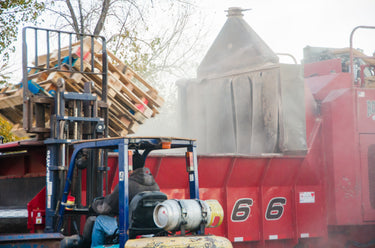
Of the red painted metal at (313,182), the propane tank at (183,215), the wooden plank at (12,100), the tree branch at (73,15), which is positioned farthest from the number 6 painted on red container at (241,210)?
the tree branch at (73,15)

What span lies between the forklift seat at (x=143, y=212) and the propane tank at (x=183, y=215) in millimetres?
155

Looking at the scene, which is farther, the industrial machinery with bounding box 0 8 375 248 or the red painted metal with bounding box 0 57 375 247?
the red painted metal with bounding box 0 57 375 247

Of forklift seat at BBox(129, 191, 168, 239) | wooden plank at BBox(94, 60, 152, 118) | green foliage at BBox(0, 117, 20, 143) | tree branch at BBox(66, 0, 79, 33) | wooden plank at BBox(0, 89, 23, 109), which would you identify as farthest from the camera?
green foliage at BBox(0, 117, 20, 143)

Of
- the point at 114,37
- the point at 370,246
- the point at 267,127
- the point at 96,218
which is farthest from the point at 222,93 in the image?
the point at 114,37

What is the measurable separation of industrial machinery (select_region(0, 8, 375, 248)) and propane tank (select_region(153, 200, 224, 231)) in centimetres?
176

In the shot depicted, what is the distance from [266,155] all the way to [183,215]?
335 centimetres

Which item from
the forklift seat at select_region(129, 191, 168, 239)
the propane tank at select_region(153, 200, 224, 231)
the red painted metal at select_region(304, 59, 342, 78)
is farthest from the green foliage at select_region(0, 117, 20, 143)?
the propane tank at select_region(153, 200, 224, 231)

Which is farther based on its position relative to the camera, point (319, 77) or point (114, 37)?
point (114, 37)

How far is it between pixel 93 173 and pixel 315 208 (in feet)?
12.3

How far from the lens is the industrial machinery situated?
7.23 meters

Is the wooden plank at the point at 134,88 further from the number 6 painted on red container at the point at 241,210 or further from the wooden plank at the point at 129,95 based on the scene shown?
the number 6 painted on red container at the point at 241,210

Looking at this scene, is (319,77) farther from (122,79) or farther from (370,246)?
(122,79)

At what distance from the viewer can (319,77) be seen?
9203 millimetres

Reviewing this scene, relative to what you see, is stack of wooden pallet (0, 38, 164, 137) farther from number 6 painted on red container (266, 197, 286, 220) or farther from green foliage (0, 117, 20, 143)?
green foliage (0, 117, 20, 143)
